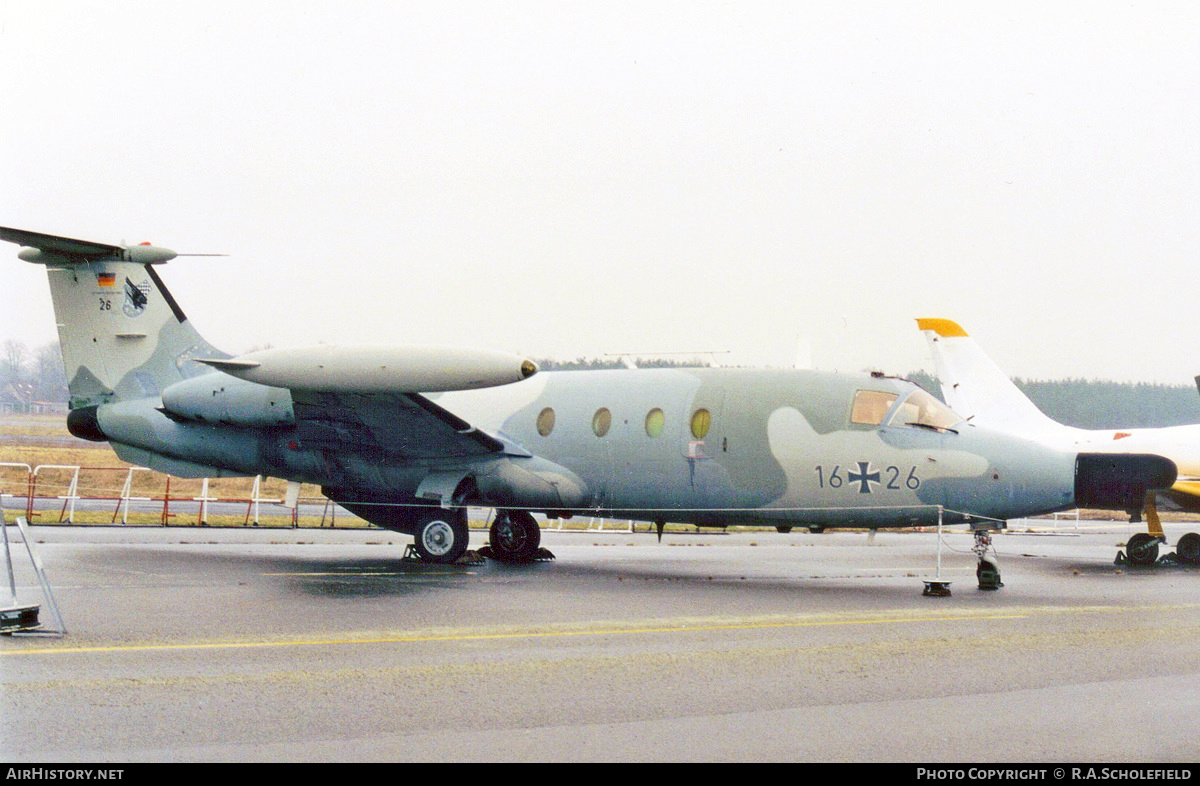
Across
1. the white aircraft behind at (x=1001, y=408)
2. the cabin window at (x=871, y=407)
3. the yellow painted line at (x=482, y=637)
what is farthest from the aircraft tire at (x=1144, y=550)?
the yellow painted line at (x=482, y=637)

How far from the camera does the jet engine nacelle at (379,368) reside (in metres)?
13.7

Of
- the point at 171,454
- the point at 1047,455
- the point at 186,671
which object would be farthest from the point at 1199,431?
the point at 186,671

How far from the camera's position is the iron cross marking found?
47.0 feet

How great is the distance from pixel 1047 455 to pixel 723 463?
3901mm

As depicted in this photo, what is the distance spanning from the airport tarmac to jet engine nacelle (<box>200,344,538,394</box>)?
231 centimetres

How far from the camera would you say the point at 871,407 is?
14.7 metres

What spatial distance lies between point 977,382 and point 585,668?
16.1 m

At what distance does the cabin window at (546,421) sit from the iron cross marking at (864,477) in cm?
442

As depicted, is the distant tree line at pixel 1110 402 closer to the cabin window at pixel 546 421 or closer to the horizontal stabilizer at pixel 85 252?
the cabin window at pixel 546 421

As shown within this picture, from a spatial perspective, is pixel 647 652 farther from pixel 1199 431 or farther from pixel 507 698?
pixel 1199 431

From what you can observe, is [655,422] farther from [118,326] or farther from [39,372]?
[39,372]

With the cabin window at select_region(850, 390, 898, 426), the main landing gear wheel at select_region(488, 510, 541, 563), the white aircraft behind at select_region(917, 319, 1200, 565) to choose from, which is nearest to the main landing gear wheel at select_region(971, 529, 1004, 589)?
the cabin window at select_region(850, 390, 898, 426)

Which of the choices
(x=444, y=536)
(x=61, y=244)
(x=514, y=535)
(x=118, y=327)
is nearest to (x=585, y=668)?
(x=444, y=536)

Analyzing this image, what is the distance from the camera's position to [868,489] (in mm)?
14336
